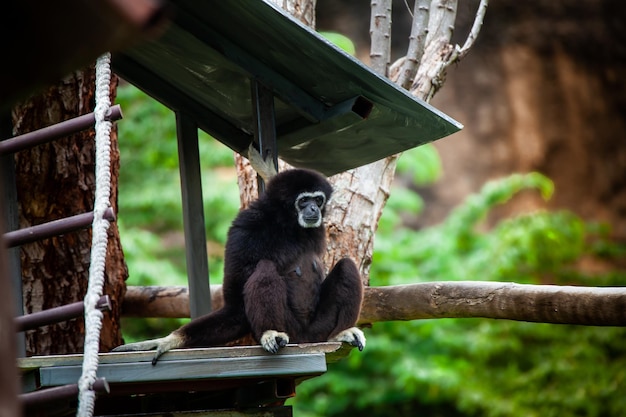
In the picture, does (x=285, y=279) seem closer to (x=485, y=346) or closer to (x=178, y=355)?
(x=178, y=355)

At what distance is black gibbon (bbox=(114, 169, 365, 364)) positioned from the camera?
5.04 meters

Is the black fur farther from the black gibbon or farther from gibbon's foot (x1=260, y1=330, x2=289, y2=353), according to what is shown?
gibbon's foot (x1=260, y1=330, x2=289, y2=353)

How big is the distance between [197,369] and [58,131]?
1.56 meters

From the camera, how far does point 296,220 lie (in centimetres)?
558

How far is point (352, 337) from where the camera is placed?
531cm

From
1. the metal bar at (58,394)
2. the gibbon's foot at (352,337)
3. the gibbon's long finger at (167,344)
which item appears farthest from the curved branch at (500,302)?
the metal bar at (58,394)

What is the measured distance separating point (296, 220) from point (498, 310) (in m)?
1.55

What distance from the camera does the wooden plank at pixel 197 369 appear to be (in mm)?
3988

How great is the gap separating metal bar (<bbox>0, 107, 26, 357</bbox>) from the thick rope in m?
0.88

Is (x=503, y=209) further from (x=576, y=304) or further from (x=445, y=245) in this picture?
(x=576, y=304)

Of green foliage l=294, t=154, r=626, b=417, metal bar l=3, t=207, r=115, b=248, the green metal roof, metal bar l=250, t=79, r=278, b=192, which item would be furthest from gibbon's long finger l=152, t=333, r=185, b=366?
green foliage l=294, t=154, r=626, b=417

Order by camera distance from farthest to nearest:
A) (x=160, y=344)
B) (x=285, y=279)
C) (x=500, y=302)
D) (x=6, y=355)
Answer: (x=285, y=279) < (x=500, y=302) < (x=160, y=344) < (x=6, y=355)

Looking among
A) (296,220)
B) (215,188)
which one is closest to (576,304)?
(296,220)

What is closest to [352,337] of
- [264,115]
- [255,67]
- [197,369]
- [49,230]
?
[197,369]
